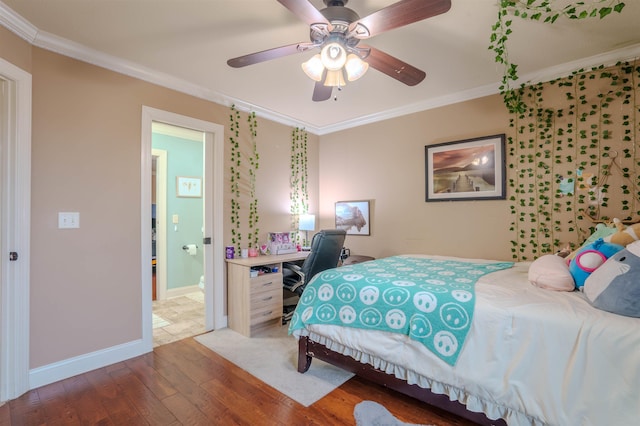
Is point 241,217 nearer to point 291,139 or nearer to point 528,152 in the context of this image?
point 291,139

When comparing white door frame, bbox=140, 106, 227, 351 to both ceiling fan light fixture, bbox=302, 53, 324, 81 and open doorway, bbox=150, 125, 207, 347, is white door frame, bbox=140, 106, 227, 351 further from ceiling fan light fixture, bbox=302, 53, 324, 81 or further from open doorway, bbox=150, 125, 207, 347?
ceiling fan light fixture, bbox=302, 53, 324, 81

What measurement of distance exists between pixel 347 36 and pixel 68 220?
2.44 meters

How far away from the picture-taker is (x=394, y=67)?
1967mm

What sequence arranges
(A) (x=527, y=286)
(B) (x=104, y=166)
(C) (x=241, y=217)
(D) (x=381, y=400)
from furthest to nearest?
(C) (x=241, y=217) → (B) (x=104, y=166) → (D) (x=381, y=400) → (A) (x=527, y=286)

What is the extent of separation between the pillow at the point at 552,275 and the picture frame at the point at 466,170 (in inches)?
49.5

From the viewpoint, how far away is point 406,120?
12.0 ft

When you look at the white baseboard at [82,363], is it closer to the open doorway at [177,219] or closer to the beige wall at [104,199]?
the beige wall at [104,199]

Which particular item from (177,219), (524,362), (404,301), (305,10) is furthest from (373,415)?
(177,219)

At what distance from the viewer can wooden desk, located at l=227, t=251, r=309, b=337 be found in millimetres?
3029

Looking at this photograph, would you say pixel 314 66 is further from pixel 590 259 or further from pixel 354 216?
pixel 354 216

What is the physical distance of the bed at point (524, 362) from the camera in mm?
1213

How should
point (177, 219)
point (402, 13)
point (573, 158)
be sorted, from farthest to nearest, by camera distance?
point (177, 219), point (573, 158), point (402, 13)

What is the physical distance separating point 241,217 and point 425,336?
2.50 m

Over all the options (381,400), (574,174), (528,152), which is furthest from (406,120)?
(381,400)
